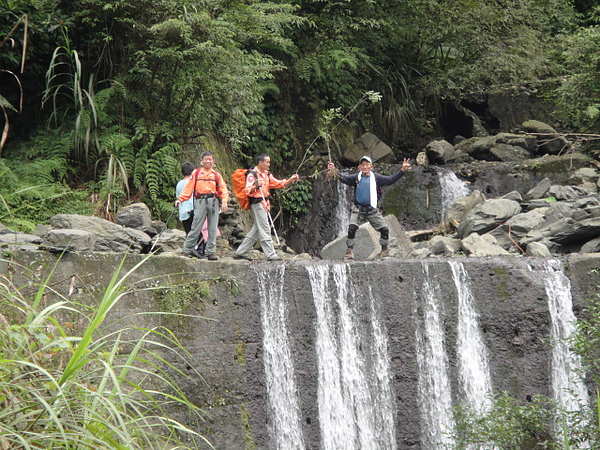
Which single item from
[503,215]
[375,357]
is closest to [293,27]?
[503,215]

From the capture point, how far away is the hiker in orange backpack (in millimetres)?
9539

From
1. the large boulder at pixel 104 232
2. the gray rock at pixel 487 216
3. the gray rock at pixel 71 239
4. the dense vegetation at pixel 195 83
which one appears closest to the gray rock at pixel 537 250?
the gray rock at pixel 487 216

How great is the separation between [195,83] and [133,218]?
3.12 metres

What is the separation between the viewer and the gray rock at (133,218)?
1057 centimetres

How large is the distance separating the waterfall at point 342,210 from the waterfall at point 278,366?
20.1 feet

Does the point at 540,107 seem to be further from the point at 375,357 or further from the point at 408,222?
the point at 375,357

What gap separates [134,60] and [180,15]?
1361mm

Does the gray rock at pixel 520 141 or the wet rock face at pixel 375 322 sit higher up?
the gray rock at pixel 520 141

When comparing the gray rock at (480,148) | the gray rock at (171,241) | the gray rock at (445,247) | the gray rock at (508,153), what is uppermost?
the gray rock at (480,148)

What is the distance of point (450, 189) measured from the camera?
1552 centimetres

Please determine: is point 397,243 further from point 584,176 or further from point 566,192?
point 584,176

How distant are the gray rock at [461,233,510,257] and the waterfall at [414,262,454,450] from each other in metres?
1.53

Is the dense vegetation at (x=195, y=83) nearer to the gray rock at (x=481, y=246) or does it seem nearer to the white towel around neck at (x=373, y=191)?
the white towel around neck at (x=373, y=191)

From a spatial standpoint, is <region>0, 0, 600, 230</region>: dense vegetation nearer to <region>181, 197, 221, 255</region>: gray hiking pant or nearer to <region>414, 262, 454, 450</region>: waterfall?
<region>181, 197, 221, 255</region>: gray hiking pant
